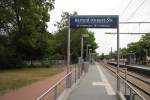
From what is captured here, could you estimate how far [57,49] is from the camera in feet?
321

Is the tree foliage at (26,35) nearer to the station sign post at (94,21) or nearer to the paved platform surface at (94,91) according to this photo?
the paved platform surface at (94,91)

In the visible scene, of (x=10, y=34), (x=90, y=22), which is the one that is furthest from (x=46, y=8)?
(x=90, y=22)

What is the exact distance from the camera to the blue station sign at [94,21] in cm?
2025

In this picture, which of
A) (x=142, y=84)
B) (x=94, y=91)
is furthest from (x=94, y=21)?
(x=142, y=84)

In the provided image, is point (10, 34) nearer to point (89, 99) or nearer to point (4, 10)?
point (4, 10)

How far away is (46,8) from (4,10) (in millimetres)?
19876

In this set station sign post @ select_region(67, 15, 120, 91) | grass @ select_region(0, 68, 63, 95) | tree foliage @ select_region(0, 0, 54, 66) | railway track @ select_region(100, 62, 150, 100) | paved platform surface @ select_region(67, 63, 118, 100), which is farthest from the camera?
tree foliage @ select_region(0, 0, 54, 66)

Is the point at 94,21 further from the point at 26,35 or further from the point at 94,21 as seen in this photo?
the point at 26,35

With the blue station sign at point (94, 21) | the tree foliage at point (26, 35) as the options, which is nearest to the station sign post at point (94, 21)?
the blue station sign at point (94, 21)

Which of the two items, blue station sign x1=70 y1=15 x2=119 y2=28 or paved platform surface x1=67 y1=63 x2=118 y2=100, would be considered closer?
paved platform surface x1=67 y1=63 x2=118 y2=100

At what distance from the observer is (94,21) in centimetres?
2094

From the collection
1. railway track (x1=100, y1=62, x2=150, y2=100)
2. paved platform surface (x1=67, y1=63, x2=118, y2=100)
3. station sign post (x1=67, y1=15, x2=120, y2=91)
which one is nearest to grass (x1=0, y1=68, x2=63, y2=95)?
paved platform surface (x1=67, y1=63, x2=118, y2=100)

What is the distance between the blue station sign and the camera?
2025 centimetres

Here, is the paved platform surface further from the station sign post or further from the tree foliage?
the tree foliage
